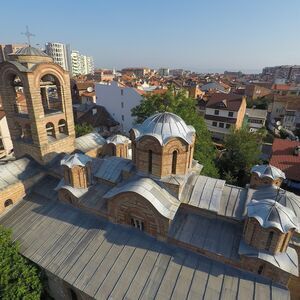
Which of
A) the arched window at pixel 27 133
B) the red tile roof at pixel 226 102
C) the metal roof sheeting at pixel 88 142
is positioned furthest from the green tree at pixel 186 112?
the red tile roof at pixel 226 102

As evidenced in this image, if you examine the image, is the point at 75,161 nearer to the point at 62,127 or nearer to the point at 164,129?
the point at 62,127

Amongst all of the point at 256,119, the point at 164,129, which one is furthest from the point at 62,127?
the point at 256,119

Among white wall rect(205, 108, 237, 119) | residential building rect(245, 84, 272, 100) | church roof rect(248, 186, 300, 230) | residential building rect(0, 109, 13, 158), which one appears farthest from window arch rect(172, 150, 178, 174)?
residential building rect(245, 84, 272, 100)

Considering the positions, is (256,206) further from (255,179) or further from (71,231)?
(71,231)

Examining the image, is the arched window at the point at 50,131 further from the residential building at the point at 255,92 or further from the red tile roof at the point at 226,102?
the residential building at the point at 255,92

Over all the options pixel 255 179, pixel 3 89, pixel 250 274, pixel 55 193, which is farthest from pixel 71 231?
pixel 255 179

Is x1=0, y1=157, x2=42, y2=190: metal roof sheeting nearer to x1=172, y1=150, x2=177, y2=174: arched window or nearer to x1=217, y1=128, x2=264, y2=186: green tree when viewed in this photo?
x1=172, y1=150, x2=177, y2=174: arched window
